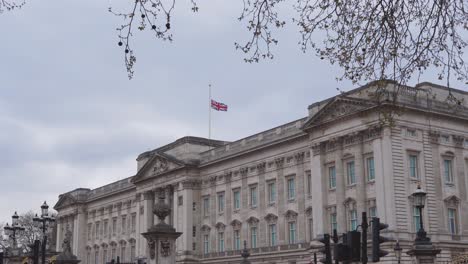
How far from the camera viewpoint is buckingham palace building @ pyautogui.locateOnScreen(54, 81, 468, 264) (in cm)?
5272

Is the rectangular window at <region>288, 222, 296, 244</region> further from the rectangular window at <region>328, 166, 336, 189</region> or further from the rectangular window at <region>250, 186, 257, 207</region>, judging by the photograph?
the rectangular window at <region>328, 166, 336, 189</region>

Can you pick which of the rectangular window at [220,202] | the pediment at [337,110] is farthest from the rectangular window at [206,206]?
the pediment at [337,110]

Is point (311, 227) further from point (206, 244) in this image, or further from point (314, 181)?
point (206, 244)

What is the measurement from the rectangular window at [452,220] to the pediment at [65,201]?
6200 cm

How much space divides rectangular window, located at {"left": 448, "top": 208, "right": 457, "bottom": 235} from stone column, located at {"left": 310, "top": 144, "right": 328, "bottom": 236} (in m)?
9.13

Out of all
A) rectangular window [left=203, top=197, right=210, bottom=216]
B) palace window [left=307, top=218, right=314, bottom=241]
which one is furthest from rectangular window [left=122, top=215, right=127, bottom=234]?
palace window [left=307, top=218, right=314, bottom=241]

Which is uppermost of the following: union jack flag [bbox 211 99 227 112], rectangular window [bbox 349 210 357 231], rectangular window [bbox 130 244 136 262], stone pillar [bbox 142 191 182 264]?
union jack flag [bbox 211 99 227 112]

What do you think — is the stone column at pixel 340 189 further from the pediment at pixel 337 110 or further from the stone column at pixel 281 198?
the stone column at pixel 281 198

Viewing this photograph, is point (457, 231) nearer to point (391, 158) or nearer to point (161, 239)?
point (391, 158)

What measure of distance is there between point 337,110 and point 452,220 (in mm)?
11671

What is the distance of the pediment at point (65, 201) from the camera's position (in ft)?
343

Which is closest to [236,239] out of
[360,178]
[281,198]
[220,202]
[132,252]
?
[220,202]

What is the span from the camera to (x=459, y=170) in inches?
2202

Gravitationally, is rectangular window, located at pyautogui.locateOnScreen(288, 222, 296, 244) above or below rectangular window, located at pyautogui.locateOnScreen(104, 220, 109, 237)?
below
